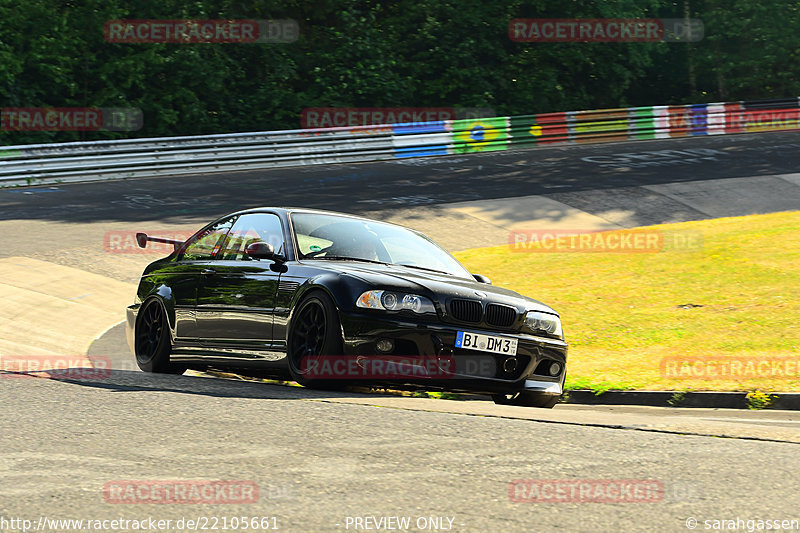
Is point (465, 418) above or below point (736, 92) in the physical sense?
below

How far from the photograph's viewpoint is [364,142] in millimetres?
29922

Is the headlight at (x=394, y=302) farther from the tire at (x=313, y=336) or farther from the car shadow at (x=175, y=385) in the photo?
the car shadow at (x=175, y=385)

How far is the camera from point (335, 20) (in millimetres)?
38844

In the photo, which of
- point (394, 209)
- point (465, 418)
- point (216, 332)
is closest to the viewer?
point (465, 418)

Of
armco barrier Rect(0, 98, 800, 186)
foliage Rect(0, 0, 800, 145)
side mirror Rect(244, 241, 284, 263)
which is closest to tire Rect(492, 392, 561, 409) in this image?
side mirror Rect(244, 241, 284, 263)

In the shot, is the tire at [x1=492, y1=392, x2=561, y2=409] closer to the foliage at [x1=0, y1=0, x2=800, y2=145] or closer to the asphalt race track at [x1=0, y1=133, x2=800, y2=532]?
the asphalt race track at [x1=0, y1=133, x2=800, y2=532]

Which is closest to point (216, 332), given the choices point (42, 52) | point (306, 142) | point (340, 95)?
point (306, 142)

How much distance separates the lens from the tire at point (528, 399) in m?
7.66

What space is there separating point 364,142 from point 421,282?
904 inches

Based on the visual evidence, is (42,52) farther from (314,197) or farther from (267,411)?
(267,411)

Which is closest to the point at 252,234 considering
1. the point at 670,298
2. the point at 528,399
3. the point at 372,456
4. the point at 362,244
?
the point at 362,244

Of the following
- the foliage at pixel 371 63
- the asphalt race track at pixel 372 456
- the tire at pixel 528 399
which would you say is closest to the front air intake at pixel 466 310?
the asphalt race track at pixel 372 456

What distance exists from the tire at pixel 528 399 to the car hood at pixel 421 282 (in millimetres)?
636

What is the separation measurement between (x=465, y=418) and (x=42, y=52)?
2930 centimetres
